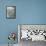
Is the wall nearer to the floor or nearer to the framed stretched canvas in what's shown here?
the framed stretched canvas

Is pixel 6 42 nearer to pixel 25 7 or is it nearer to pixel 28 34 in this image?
pixel 28 34

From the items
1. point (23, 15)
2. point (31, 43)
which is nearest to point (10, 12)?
point (23, 15)

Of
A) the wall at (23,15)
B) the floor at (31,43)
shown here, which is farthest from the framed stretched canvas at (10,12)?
the floor at (31,43)

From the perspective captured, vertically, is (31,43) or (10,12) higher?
(10,12)

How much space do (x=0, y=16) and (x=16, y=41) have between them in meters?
0.87

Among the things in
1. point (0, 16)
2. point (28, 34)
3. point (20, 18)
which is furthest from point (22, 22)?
point (0, 16)

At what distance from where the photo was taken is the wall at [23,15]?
397 centimetres

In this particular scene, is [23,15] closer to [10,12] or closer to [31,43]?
[10,12]

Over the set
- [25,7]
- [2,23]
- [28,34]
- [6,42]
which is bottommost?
[6,42]

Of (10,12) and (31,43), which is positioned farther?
(10,12)

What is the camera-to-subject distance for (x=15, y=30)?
13.0ft

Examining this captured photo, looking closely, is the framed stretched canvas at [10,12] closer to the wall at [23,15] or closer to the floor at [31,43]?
the wall at [23,15]

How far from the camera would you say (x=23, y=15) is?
3.98 m

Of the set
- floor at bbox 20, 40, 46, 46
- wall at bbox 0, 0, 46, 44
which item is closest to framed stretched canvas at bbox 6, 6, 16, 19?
wall at bbox 0, 0, 46, 44
